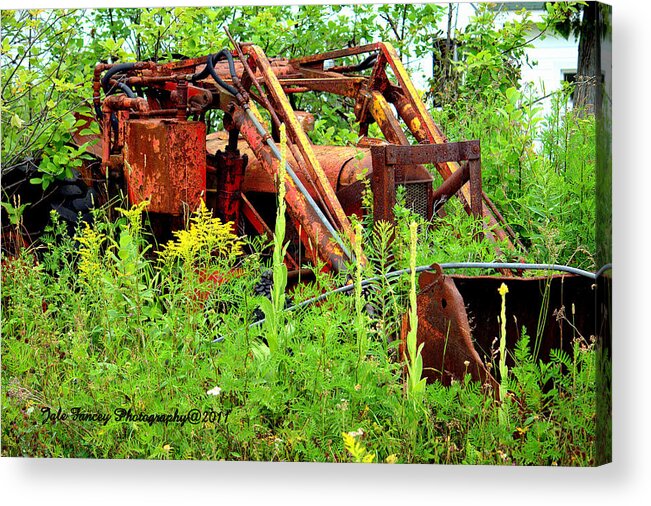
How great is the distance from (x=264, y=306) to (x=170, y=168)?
3.32 feet

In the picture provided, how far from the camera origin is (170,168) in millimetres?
5383

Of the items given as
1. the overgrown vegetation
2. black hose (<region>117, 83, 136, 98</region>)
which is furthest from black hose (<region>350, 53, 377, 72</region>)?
black hose (<region>117, 83, 136, 98</region>)

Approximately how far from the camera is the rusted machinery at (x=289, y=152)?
4980mm

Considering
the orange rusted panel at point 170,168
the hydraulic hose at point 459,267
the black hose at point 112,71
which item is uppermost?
the black hose at point 112,71

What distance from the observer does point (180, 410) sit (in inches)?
189

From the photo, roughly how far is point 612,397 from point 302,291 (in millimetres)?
1307

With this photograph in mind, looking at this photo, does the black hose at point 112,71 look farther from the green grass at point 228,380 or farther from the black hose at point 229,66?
the green grass at point 228,380

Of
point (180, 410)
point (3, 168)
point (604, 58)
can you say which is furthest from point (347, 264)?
point (3, 168)

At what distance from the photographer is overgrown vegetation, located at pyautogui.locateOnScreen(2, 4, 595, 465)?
181 inches

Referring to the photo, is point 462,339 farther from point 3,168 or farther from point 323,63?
point 3,168

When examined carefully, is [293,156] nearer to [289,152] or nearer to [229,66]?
[289,152]

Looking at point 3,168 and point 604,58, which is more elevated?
point 604,58

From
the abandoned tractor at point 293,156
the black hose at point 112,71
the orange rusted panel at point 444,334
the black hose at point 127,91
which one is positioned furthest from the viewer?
the black hose at point 127,91

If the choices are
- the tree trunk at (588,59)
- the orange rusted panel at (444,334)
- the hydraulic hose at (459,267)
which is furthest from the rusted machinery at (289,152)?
the tree trunk at (588,59)
